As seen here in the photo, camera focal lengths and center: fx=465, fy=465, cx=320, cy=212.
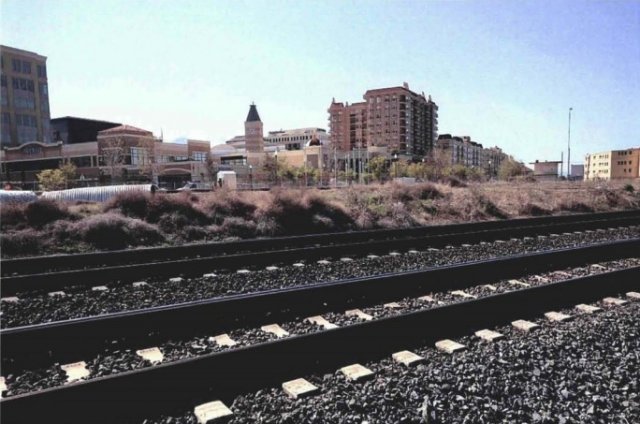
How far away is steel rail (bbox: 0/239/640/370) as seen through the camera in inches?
182

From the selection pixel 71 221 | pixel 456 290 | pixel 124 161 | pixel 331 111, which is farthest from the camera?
pixel 331 111

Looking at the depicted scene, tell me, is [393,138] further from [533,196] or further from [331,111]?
[533,196]

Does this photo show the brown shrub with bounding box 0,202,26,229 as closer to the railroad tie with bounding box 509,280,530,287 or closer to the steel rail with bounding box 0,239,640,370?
the steel rail with bounding box 0,239,640,370

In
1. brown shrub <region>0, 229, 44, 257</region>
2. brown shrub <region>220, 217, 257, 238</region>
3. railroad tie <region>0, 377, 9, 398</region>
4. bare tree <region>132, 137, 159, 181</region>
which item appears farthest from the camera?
bare tree <region>132, 137, 159, 181</region>

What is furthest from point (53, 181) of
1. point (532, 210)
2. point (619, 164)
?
point (619, 164)

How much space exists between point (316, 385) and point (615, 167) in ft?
513

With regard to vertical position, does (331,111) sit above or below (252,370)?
above

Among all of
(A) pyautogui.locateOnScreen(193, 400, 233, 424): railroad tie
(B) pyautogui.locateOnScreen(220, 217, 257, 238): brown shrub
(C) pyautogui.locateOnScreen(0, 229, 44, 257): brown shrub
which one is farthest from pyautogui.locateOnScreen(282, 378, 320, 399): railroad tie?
(B) pyautogui.locateOnScreen(220, 217, 257, 238): brown shrub

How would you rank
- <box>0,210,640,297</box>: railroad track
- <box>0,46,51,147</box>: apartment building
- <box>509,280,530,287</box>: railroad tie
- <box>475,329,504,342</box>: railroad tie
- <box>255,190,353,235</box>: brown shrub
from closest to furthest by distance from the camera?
<box>475,329,504,342</box>: railroad tie, <box>509,280,530,287</box>: railroad tie, <box>0,210,640,297</box>: railroad track, <box>255,190,353,235</box>: brown shrub, <box>0,46,51,147</box>: apartment building

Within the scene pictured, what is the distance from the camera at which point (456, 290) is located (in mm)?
7328

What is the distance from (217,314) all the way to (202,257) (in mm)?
4859


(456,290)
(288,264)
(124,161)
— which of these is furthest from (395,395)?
(124,161)

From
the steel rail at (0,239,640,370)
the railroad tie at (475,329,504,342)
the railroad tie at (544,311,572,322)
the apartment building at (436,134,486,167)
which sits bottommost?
the railroad tie at (544,311,572,322)

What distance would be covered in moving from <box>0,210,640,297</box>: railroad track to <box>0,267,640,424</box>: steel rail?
4.66 metres
